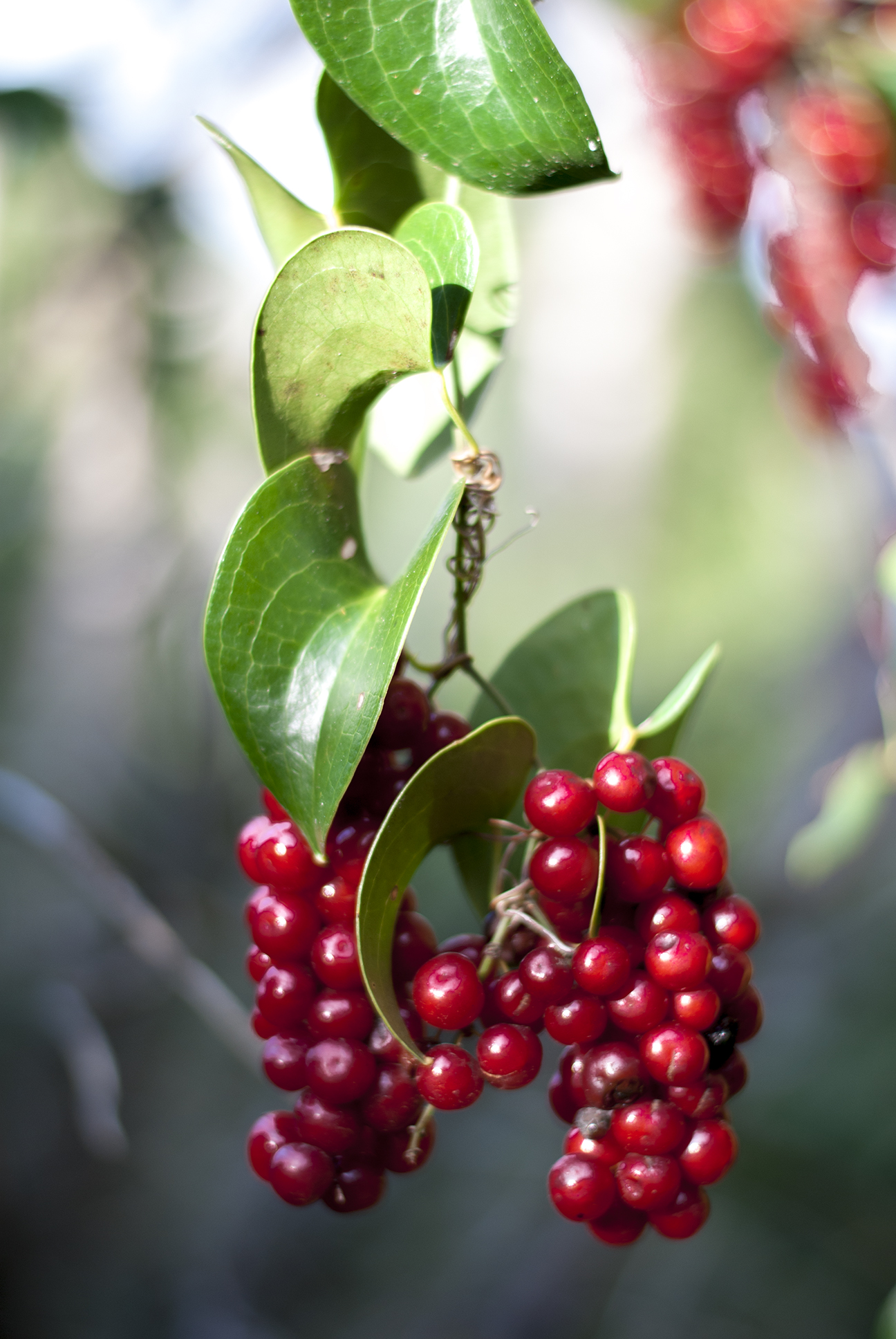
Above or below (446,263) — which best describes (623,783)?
below

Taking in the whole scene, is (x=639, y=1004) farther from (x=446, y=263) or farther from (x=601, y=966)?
(x=446, y=263)

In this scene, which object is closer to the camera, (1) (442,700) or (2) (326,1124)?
(2) (326,1124)

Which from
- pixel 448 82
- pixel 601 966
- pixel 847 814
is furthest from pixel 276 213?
pixel 847 814

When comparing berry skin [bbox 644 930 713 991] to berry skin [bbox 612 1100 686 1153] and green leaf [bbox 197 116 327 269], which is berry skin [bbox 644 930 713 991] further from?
green leaf [bbox 197 116 327 269]

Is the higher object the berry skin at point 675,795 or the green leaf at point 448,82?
the green leaf at point 448,82

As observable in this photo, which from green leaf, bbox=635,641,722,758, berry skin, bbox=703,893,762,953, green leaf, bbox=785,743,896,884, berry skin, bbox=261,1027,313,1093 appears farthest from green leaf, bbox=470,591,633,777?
green leaf, bbox=785,743,896,884

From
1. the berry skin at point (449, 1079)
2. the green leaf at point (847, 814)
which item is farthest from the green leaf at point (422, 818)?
the green leaf at point (847, 814)

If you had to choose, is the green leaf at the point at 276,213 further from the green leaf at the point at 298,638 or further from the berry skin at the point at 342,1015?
the berry skin at the point at 342,1015

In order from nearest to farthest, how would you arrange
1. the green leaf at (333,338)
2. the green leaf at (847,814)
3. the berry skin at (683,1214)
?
the green leaf at (333,338), the berry skin at (683,1214), the green leaf at (847,814)
